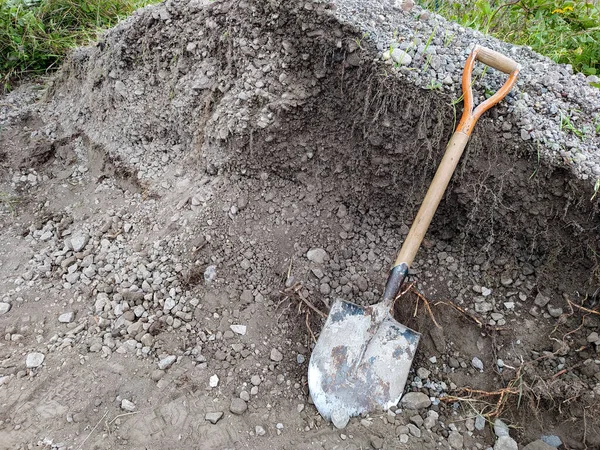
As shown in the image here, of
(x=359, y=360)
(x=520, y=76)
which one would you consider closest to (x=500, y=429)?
(x=359, y=360)

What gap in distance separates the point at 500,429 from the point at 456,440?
8.3 inches

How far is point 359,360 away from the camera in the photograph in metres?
2.08

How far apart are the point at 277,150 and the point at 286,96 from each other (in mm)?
292

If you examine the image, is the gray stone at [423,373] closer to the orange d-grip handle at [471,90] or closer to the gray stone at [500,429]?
the gray stone at [500,429]

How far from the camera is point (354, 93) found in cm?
230

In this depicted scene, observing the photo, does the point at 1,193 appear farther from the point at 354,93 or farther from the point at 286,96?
the point at 354,93

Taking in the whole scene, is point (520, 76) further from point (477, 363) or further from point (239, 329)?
point (239, 329)

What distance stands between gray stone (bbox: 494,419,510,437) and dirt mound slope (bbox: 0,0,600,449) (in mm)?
19

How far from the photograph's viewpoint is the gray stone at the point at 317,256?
240 centimetres

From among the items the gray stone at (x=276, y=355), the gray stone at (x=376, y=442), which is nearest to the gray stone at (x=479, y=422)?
the gray stone at (x=376, y=442)

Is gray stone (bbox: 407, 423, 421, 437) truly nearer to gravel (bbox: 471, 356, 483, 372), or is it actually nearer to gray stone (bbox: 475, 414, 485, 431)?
gray stone (bbox: 475, 414, 485, 431)

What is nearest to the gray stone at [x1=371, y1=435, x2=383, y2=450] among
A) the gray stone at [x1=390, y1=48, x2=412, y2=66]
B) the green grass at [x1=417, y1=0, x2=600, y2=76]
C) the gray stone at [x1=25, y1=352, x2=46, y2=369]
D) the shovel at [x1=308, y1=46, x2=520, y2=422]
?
the shovel at [x1=308, y1=46, x2=520, y2=422]

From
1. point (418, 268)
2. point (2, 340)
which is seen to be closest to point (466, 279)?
point (418, 268)

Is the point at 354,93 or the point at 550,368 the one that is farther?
the point at 354,93
